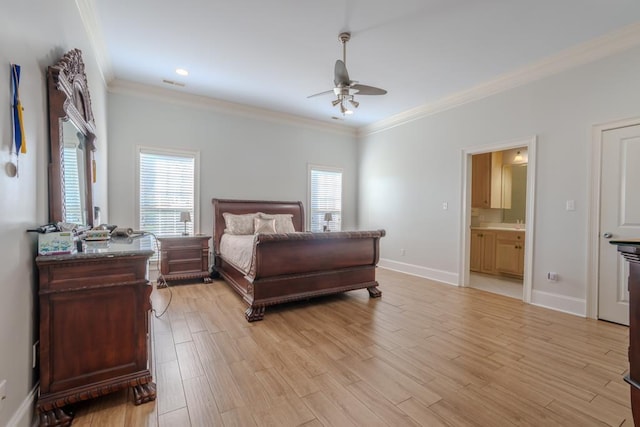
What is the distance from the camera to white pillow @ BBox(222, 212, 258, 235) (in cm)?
479

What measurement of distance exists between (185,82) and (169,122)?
75 centimetres

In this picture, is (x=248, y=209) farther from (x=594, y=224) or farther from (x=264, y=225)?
(x=594, y=224)

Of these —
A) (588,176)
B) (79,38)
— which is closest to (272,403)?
(79,38)

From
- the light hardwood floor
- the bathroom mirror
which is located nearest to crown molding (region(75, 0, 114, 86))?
the light hardwood floor

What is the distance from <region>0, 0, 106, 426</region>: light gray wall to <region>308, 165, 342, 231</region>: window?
461cm

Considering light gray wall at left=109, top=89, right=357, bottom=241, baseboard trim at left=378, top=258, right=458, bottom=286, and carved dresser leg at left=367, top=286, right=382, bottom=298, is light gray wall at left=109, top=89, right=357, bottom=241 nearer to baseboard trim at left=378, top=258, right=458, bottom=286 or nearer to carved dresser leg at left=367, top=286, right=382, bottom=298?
baseboard trim at left=378, top=258, right=458, bottom=286

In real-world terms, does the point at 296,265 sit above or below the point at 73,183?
below

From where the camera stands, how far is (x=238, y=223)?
4820mm

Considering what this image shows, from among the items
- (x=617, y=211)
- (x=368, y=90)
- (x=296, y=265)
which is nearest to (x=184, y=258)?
(x=296, y=265)

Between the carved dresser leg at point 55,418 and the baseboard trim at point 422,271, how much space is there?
4.67 metres

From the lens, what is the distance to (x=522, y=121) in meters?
3.79

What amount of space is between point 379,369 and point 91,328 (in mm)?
1916

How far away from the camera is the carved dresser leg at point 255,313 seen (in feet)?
9.95

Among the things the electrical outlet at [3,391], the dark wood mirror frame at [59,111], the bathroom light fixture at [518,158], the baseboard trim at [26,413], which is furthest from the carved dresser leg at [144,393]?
the bathroom light fixture at [518,158]
